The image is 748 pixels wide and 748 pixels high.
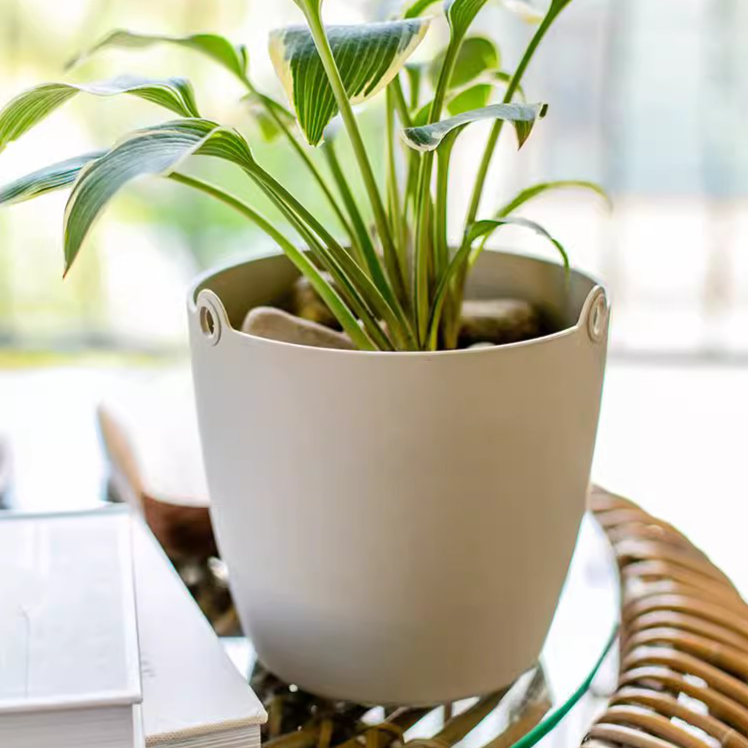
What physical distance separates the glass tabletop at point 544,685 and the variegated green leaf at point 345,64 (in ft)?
1.04

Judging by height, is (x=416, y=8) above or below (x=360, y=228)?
above

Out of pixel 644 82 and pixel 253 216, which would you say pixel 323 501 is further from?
pixel 644 82

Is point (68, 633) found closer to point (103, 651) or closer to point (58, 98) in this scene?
point (103, 651)

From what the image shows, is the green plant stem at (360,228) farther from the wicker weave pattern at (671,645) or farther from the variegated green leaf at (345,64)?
the wicker weave pattern at (671,645)

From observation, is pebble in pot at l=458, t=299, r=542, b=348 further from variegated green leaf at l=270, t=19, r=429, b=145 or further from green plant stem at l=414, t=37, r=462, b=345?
variegated green leaf at l=270, t=19, r=429, b=145

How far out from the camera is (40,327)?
91.1 inches

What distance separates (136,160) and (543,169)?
1891 mm

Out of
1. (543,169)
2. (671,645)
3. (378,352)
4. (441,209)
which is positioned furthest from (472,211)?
(543,169)

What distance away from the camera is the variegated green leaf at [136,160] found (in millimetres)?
403

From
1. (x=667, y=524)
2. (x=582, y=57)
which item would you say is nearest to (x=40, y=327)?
(x=582, y=57)

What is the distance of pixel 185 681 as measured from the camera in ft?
1.74

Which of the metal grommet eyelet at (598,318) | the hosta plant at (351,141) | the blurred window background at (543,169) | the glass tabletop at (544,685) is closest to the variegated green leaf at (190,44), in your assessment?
the hosta plant at (351,141)

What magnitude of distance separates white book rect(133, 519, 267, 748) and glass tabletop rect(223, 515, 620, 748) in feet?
0.21

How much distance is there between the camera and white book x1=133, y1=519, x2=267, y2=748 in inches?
19.5
